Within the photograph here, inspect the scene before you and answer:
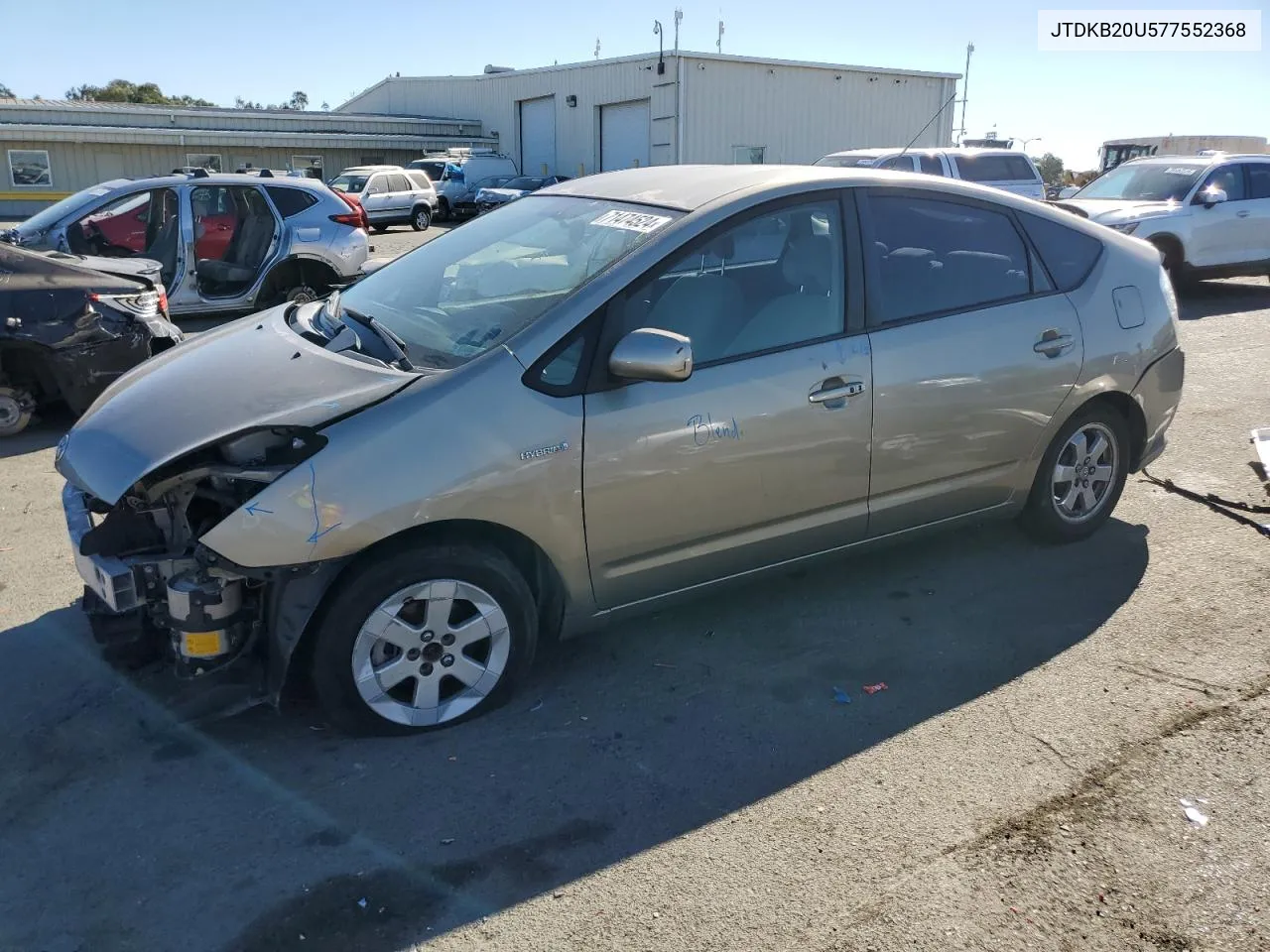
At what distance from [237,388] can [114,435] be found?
42 cm

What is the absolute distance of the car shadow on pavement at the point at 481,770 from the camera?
8.86ft

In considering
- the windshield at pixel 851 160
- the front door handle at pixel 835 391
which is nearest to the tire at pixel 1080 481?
the front door handle at pixel 835 391

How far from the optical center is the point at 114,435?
3365mm

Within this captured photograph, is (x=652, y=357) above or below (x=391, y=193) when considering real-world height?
below

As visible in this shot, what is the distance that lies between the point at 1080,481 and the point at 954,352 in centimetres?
120

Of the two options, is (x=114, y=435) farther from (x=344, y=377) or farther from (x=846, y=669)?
(x=846, y=669)

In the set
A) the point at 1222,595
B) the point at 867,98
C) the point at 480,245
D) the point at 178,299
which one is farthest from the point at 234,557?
the point at 867,98

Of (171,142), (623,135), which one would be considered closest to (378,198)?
(623,135)

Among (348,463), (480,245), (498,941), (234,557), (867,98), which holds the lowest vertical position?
(498,941)

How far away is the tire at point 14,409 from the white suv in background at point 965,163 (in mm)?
11468

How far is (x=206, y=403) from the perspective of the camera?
3.38 m

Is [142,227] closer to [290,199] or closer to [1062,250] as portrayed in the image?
[290,199]

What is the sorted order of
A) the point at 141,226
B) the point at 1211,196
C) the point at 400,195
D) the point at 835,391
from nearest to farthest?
the point at 835,391 < the point at 141,226 < the point at 1211,196 < the point at 400,195

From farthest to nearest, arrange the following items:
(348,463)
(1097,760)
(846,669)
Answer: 1. (846,669)
2. (1097,760)
3. (348,463)
